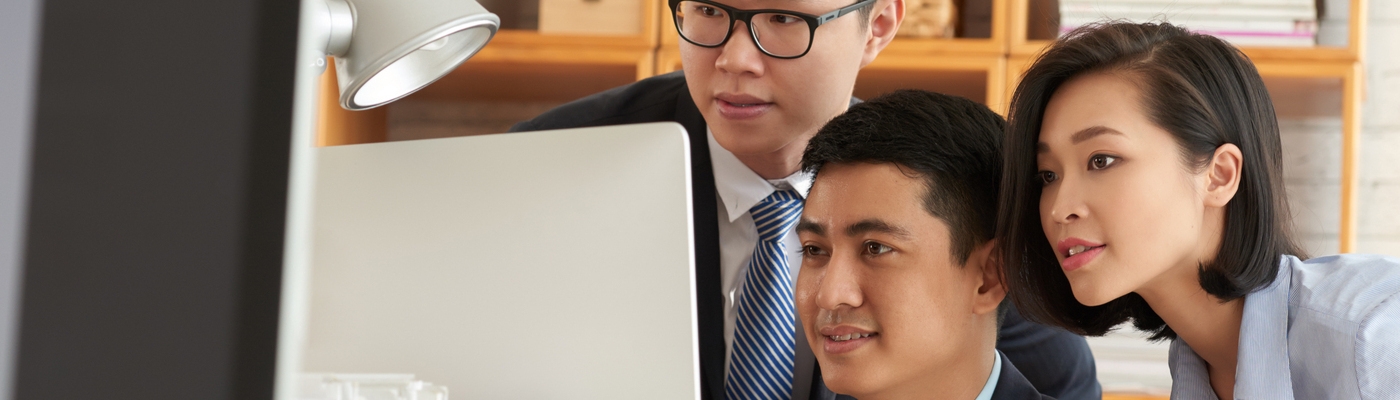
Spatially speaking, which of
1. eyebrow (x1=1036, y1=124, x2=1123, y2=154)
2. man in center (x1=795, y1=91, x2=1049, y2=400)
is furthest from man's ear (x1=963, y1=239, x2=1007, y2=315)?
eyebrow (x1=1036, y1=124, x2=1123, y2=154)

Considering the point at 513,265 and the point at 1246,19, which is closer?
the point at 513,265

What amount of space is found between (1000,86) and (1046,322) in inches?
45.1

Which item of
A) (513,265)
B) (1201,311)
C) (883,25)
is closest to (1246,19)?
(883,25)

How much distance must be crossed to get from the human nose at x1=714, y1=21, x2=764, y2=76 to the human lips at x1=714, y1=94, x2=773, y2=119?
0.11ft

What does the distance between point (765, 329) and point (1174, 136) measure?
55 centimetres

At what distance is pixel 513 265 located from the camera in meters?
0.85

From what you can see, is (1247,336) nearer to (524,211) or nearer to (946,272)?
(946,272)

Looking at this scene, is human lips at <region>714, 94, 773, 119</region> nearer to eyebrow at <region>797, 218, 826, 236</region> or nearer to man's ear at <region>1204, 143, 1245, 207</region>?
eyebrow at <region>797, 218, 826, 236</region>

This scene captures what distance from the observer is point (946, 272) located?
1.20m

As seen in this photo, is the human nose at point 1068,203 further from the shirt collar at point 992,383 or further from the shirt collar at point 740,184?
the shirt collar at point 740,184

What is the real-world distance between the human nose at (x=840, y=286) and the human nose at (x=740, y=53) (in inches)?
12.6

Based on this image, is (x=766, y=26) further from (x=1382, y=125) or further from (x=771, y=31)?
(x=1382, y=125)

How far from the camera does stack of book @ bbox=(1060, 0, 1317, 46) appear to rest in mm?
2164

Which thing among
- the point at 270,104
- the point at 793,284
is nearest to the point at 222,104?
the point at 270,104
